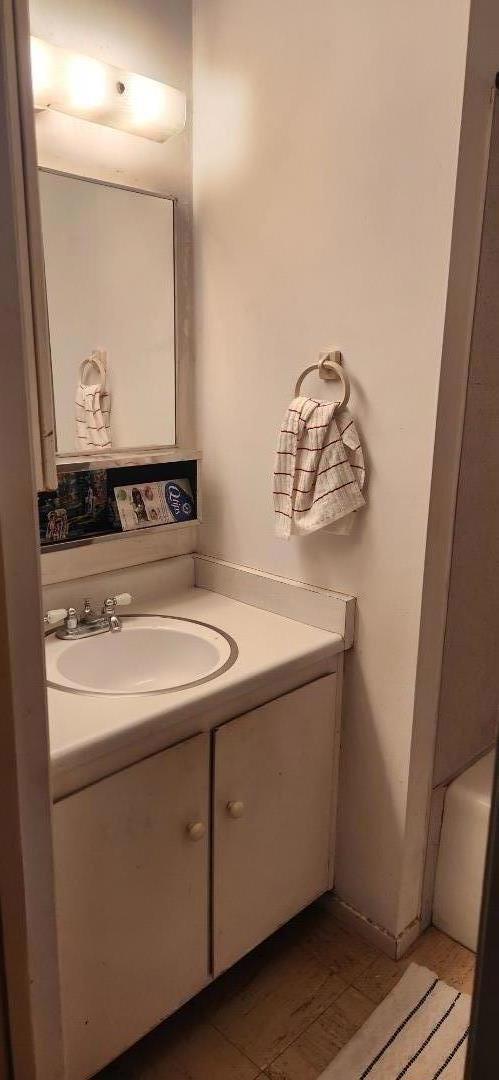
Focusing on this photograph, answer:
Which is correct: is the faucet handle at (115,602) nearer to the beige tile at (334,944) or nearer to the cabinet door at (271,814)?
the cabinet door at (271,814)

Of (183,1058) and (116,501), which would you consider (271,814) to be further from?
(116,501)

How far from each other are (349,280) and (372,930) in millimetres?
1477

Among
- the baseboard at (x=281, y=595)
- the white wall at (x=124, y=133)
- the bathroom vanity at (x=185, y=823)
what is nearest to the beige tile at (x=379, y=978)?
the bathroom vanity at (x=185, y=823)

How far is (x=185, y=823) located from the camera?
1.33 metres

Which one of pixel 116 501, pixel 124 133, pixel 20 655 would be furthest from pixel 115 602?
pixel 124 133

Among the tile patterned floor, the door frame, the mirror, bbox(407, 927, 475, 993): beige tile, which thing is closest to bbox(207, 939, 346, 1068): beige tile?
the tile patterned floor

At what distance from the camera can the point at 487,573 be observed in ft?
5.48

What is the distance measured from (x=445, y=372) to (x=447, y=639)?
584mm

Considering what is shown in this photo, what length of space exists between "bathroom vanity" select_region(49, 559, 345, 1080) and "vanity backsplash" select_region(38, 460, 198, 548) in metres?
0.16

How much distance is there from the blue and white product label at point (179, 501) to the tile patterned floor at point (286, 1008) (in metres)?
1.05

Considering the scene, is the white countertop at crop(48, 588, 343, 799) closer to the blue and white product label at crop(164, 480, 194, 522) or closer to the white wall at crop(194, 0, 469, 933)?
the white wall at crop(194, 0, 469, 933)

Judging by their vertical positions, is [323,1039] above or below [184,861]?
below

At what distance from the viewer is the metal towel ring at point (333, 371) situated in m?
1.50

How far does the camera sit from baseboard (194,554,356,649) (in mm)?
1601
